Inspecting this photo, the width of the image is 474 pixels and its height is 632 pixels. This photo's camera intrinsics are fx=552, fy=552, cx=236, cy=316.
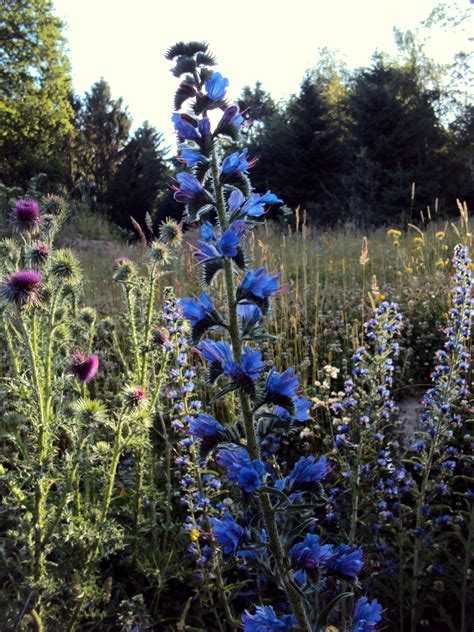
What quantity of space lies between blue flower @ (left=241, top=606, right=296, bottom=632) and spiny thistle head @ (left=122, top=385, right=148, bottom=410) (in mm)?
1248

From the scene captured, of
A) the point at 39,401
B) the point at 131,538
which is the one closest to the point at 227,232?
the point at 39,401

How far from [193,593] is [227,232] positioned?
225cm

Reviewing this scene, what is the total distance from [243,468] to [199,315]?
1.36ft

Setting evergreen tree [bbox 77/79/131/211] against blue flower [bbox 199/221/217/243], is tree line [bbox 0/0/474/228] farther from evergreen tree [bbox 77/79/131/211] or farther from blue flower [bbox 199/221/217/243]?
blue flower [bbox 199/221/217/243]

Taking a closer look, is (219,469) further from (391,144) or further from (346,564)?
(391,144)

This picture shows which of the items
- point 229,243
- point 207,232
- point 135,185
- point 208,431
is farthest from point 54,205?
point 135,185

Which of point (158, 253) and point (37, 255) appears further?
point (158, 253)

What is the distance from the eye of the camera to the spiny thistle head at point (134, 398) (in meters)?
2.54

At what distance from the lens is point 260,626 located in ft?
4.69

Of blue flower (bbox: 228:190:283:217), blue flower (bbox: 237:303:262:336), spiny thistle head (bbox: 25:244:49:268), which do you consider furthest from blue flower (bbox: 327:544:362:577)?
spiny thistle head (bbox: 25:244:49:268)

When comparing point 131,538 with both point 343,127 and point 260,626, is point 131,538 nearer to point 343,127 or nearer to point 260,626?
point 260,626

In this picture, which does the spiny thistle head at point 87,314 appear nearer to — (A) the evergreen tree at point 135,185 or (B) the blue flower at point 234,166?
(B) the blue flower at point 234,166

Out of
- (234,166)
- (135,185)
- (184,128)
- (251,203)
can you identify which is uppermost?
(135,185)

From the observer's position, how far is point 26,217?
3.11 m
